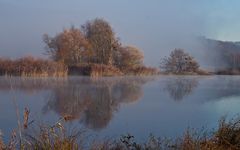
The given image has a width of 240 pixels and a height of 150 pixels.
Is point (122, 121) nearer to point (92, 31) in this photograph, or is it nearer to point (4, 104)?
point (4, 104)

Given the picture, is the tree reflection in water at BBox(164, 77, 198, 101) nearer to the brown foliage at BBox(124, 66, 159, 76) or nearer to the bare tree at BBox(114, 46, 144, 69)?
the brown foliage at BBox(124, 66, 159, 76)

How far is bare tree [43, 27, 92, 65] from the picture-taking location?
24.9 meters

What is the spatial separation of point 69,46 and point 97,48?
7.99 feet

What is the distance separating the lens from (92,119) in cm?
598

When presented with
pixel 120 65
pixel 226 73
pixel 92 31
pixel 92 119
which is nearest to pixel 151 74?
pixel 120 65

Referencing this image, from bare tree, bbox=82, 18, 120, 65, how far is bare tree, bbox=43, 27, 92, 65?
2.92ft

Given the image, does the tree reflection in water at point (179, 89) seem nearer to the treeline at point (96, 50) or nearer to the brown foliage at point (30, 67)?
the brown foliage at point (30, 67)

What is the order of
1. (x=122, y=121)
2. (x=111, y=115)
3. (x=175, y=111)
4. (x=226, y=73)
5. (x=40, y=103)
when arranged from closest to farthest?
(x=122, y=121)
(x=111, y=115)
(x=175, y=111)
(x=40, y=103)
(x=226, y=73)

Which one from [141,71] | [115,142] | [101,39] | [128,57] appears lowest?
[115,142]

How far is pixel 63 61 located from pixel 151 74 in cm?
588

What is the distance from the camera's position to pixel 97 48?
27.0m

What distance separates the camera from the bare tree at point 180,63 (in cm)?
3095

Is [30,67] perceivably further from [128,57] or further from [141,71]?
[141,71]

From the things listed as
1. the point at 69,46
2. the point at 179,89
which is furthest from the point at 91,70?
the point at 179,89
